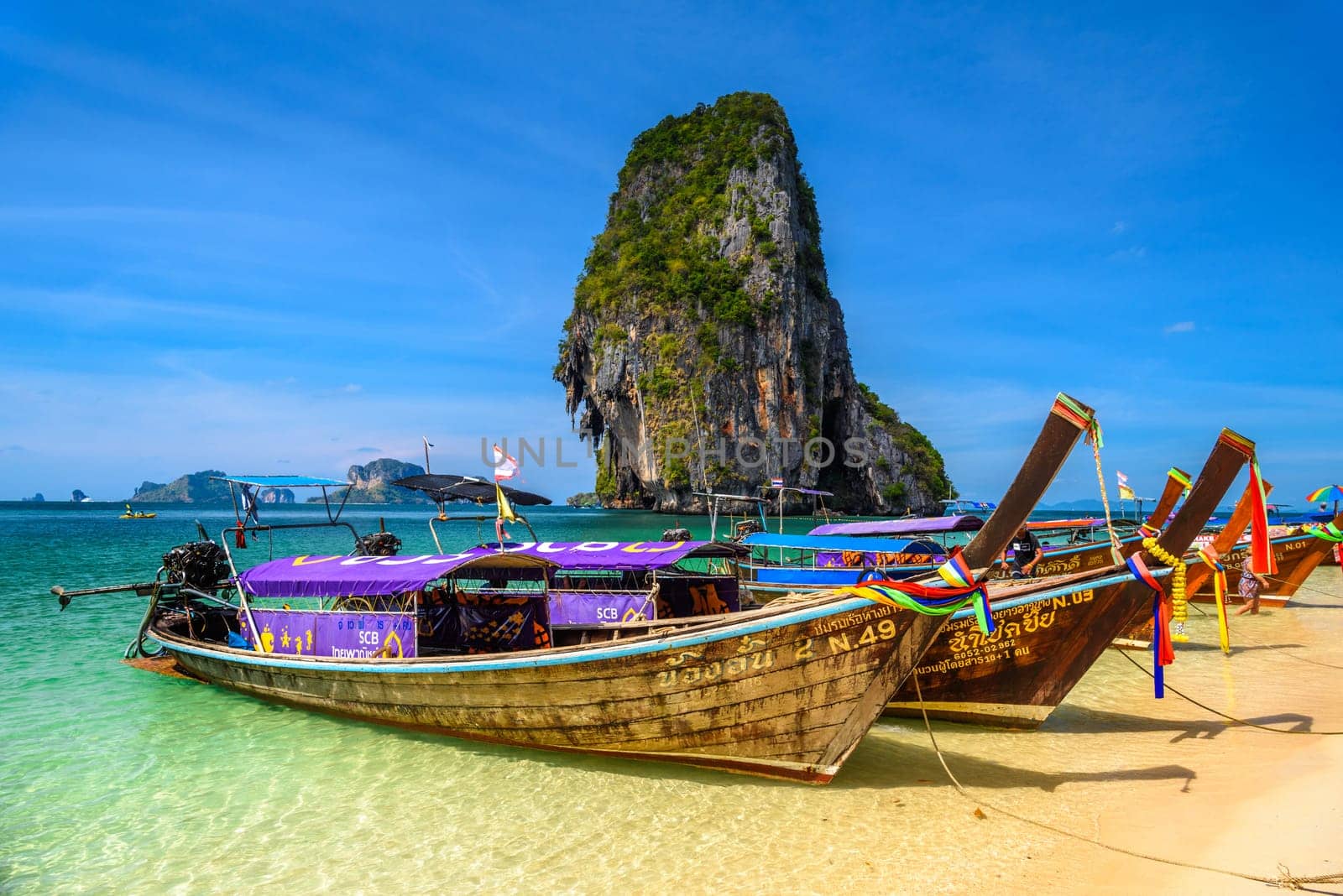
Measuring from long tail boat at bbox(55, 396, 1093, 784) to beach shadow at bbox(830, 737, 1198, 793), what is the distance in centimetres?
80

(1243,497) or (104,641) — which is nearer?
(1243,497)

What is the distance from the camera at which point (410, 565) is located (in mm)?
9047

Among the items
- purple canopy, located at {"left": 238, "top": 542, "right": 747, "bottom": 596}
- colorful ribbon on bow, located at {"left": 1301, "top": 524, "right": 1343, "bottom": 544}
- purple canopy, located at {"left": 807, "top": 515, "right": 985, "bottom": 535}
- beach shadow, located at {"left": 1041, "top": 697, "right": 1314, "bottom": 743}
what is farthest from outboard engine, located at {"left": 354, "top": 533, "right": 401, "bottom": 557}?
colorful ribbon on bow, located at {"left": 1301, "top": 524, "right": 1343, "bottom": 544}

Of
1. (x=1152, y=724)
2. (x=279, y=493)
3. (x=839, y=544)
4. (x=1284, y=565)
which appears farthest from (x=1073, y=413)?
(x=279, y=493)

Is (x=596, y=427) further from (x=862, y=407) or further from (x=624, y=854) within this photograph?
(x=624, y=854)

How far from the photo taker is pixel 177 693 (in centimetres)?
1118

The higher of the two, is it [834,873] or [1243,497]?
[1243,497]

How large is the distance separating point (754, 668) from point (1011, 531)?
245cm

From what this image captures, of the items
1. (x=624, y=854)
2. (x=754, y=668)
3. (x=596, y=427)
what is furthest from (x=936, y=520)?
(x=596, y=427)

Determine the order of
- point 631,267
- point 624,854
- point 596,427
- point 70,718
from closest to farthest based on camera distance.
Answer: point 624,854, point 70,718, point 631,267, point 596,427

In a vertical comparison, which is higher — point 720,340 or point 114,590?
point 720,340

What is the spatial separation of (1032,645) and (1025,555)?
28.1ft

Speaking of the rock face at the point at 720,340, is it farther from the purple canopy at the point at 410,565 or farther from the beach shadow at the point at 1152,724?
the beach shadow at the point at 1152,724

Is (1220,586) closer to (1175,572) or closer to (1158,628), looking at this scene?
(1175,572)
